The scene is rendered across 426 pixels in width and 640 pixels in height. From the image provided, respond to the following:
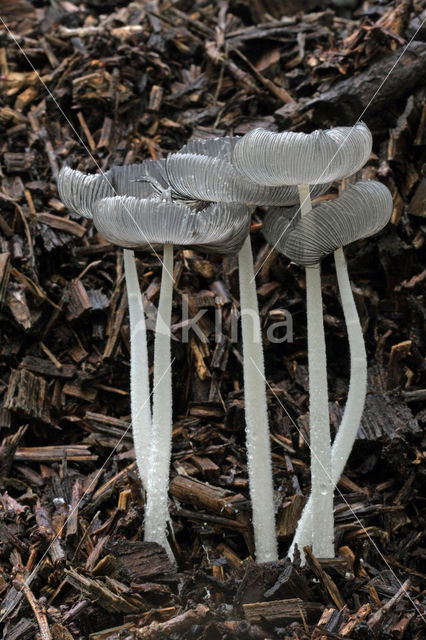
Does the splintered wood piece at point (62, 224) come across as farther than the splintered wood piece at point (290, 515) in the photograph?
Yes

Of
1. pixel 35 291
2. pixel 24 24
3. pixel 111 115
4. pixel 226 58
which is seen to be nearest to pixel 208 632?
pixel 35 291

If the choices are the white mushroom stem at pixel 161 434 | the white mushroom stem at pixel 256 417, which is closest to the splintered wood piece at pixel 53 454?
the white mushroom stem at pixel 161 434

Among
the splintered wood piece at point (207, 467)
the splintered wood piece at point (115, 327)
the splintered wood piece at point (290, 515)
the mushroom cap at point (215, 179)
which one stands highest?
the mushroom cap at point (215, 179)

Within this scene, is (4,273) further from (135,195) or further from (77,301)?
(135,195)

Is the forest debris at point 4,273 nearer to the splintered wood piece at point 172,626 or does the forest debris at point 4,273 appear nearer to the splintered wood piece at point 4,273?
the splintered wood piece at point 4,273

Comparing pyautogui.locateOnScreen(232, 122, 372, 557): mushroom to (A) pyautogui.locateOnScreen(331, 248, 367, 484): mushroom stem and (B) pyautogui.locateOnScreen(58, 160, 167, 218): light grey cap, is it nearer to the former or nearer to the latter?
(A) pyautogui.locateOnScreen(331, 248, 367, 484): mushroom stem

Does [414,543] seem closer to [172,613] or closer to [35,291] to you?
[172,613]

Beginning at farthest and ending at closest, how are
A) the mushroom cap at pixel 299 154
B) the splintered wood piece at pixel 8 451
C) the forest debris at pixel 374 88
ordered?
1. the forest debris at pixel 374 88
2. the splintered wood piece at pixel 8 451
3. the mushroom cap at pixel 299 154
